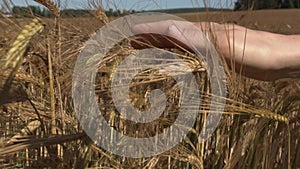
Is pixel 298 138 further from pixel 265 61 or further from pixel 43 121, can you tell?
pixel 43 121

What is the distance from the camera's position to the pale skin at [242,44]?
0.66m

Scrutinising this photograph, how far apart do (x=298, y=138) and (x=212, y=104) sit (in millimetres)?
409

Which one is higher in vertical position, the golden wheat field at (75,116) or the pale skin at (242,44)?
the pale skin at (242,44)

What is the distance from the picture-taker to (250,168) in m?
0.97

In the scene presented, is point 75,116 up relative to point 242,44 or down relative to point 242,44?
down

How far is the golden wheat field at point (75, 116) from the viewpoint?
603 millimetres

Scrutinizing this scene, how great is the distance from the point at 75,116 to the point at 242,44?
11.5 inches

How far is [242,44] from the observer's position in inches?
27.6

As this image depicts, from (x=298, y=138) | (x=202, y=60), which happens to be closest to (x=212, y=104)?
(x=202, y=60)

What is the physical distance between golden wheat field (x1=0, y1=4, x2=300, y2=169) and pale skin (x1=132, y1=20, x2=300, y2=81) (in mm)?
26

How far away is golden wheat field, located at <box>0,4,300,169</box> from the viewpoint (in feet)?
1.98

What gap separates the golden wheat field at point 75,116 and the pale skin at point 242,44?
0.03 m

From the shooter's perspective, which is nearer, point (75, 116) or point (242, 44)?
point (242, 44)

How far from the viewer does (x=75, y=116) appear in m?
0.81
